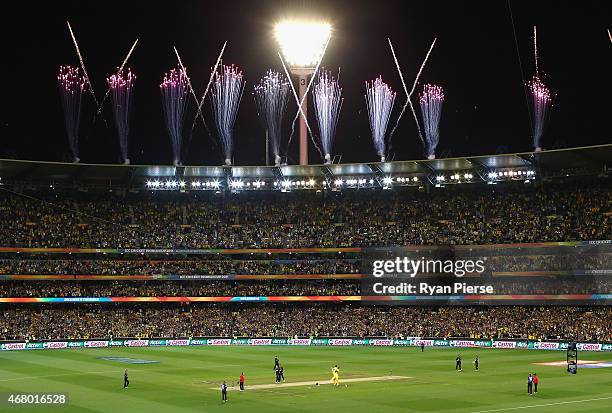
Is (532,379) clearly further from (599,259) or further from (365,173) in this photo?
(365,173)

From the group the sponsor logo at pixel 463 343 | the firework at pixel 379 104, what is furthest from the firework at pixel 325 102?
the sponsor logo at pixel 463 343

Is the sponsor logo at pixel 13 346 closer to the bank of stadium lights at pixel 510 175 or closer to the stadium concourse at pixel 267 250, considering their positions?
the stadium concourse at pixel 267 250

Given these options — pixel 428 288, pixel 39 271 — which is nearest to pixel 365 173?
pixel 428 288

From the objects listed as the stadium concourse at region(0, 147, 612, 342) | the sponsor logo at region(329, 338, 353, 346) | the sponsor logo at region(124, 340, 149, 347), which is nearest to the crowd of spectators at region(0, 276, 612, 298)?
the stadium concourse at region(0, 147, 612, 342)

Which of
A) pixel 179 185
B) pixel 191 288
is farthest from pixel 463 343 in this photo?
pixel 179 185

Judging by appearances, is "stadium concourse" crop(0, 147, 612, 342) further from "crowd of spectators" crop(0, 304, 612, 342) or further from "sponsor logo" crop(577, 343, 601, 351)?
"sponsor logo" crop(577, 343, 601, 351)
